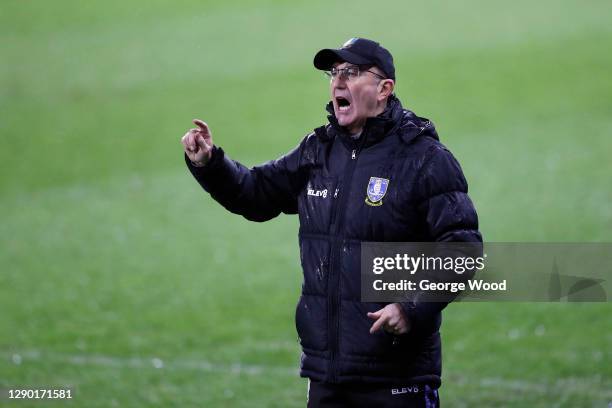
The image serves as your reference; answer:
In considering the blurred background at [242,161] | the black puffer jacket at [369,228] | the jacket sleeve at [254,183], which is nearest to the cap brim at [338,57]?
the black puffer jacket at [369,228]

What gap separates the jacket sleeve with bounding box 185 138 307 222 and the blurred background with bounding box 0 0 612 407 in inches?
150

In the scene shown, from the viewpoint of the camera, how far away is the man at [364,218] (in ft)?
18.8

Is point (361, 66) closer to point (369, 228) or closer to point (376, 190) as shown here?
point (376, 190)

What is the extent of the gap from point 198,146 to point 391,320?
1268 millimetres

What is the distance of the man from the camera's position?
18.8ft

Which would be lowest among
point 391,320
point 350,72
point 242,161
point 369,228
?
point 391,320

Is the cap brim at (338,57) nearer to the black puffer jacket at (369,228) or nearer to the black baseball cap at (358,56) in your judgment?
the black baseball cap at (358,56)

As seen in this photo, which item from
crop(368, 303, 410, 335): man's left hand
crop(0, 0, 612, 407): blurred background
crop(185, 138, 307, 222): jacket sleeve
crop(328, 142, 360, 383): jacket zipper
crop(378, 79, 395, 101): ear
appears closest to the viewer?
crop(368, 303, 410, 335): man's left hand

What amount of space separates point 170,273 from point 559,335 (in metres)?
4.62

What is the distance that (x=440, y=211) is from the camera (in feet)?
18.5

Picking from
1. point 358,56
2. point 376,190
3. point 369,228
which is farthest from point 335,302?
point 358,56

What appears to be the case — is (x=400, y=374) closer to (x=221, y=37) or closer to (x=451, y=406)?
(x=451, y=406)

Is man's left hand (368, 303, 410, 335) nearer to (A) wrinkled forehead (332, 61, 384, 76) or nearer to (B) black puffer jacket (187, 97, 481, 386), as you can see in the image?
(B) black puffer jacket (187, 97, 481, 386)

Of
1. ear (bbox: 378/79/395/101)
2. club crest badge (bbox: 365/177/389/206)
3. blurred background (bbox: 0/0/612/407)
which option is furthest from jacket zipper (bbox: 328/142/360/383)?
blurred background (bbox: 0/0/612/407)
